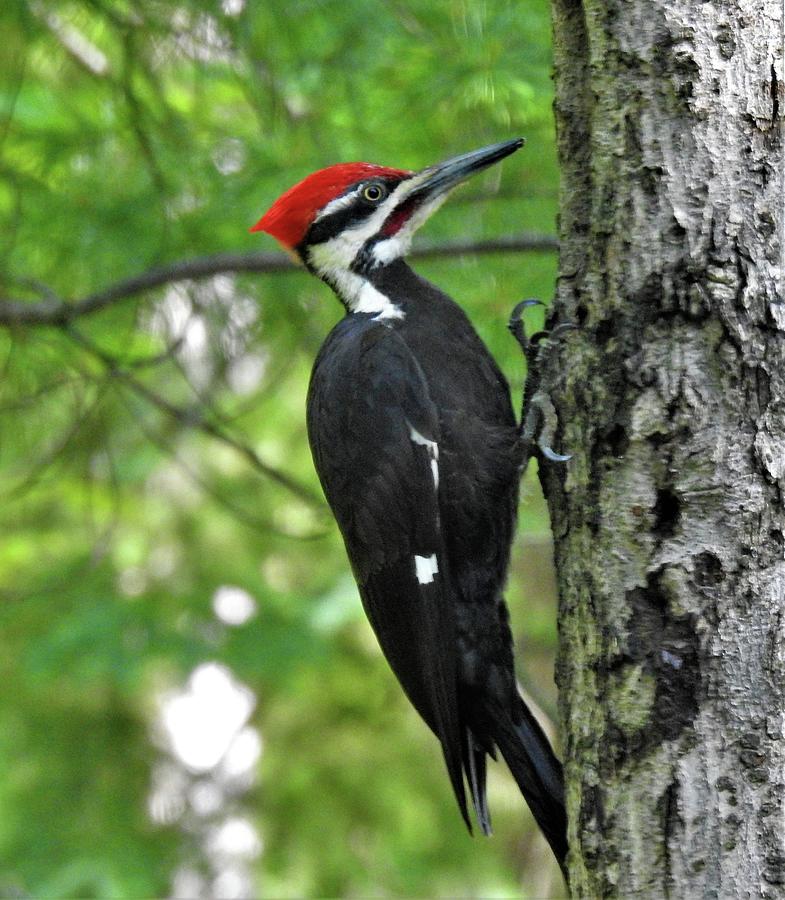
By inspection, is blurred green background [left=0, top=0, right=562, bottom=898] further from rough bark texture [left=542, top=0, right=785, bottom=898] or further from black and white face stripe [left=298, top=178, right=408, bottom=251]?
rough bark texture [left=542, top=0, right=785, bottom=898]

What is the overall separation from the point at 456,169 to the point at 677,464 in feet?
4.05

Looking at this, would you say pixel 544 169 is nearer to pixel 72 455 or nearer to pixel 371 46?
pixel 371 46

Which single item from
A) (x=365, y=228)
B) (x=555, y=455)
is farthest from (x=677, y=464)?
(x=365, y=228)

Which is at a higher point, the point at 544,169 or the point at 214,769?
the point at 544,169

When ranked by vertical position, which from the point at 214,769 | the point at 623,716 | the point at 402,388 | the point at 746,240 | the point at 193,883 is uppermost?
the point at 746,240

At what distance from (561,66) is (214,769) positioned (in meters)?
4.28

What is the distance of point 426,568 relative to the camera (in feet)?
8.13

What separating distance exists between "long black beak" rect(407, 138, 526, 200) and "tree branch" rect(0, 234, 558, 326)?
0.24 m

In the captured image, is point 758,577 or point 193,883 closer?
point 758,577

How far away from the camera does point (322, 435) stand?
2611 mm

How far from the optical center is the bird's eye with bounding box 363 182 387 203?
2844mm

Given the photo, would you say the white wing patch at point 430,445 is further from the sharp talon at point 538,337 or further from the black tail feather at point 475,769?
the black tail feather at point 475,769

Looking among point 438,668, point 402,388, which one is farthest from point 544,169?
point 438,668

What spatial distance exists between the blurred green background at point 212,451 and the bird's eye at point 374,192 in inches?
14.4
